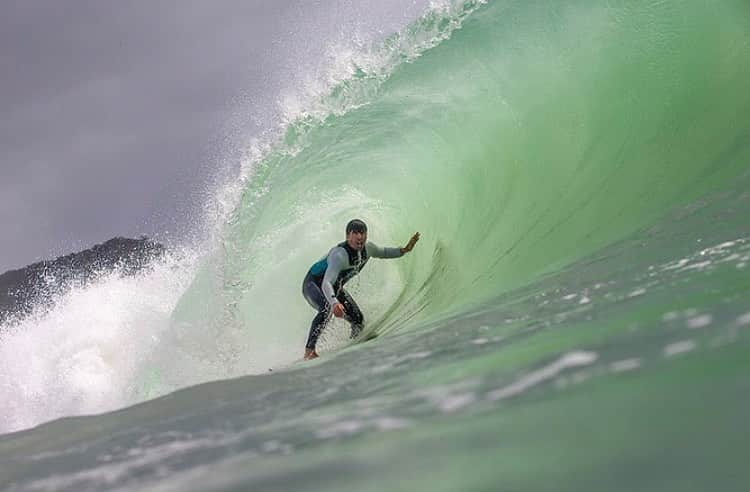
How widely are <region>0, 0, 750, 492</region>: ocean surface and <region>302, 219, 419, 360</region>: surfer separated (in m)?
0.33

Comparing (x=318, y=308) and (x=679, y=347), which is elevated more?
(x=318, y=308)

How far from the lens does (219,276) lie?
1070 centimetres

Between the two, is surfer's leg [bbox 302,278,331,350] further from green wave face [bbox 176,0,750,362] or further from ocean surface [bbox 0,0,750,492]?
green wave face [bbox 176,0,750,362]

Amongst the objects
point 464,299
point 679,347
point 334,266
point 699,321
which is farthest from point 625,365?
point 334,266

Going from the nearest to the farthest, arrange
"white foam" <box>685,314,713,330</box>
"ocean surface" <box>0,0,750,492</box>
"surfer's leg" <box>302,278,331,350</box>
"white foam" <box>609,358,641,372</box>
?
"ocean surface" <box>0,0,750,492</box> < "white foam" <box>609,358,641,372</box> < "white foam" <box>685,314,713,330</box> < "surfer's leg" <box>302,278,331,350</box>

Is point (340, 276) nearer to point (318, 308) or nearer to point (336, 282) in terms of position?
point (336, 282)

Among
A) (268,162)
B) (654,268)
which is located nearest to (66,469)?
(654,268)

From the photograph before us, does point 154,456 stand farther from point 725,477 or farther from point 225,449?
point 725,477

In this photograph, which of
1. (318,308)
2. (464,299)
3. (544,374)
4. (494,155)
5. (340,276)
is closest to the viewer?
(544,374)

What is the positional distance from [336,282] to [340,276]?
17 centimetres

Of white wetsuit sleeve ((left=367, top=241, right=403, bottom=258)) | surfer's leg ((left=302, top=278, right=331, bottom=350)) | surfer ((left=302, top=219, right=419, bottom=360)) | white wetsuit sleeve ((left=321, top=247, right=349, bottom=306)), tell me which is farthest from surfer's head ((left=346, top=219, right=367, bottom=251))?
surfer's leg ((left=302, top=278, right=331, bottom=350))

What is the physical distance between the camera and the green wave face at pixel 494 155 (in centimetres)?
766

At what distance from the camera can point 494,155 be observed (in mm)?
9938

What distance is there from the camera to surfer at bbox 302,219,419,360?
7.81m
